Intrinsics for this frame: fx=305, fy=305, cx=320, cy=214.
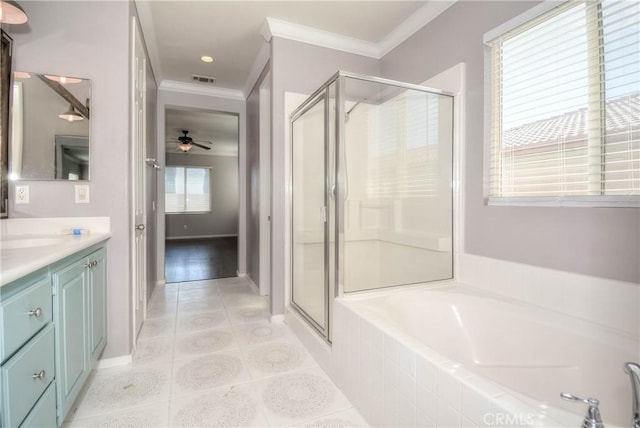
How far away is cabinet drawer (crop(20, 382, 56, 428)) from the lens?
1029 millimetres

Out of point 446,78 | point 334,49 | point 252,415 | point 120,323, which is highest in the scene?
point 334,49

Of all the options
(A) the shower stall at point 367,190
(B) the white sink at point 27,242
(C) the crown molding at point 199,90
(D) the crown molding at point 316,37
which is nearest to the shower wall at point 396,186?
(A) the shower stall at point 367,190

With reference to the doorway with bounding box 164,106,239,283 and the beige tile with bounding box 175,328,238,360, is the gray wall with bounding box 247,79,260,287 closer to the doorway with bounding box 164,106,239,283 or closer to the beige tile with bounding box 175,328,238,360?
the beige tile with bounding box 175,328,238,360

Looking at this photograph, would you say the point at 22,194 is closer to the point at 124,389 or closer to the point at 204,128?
the point at 124,389

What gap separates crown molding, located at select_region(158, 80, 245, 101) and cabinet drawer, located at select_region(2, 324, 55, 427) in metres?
3.46

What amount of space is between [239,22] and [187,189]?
6711mm

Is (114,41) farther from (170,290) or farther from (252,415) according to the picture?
(170,290)

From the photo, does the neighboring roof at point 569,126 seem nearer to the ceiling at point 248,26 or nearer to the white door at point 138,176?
the ceiling at point 248,26

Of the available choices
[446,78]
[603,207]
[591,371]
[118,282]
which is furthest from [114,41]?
[591,371]

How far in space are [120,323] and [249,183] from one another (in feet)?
7.87

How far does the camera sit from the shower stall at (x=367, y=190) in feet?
6.71

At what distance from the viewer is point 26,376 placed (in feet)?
3.30

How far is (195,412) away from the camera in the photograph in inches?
61.4

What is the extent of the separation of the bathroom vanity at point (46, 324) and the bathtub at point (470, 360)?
1.28m
